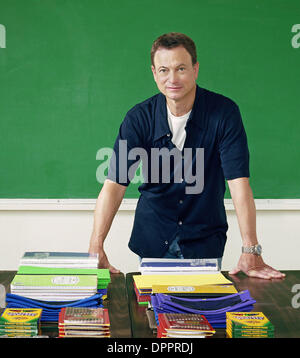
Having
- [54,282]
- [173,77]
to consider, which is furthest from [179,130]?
[54,282]

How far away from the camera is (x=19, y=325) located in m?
1.23

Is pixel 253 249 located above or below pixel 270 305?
above

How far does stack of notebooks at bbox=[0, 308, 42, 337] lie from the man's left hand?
3.04ft

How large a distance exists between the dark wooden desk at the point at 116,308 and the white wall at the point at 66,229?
4.16 ft

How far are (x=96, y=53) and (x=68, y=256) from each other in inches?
70.1

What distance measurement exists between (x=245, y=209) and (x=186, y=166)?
0.33m

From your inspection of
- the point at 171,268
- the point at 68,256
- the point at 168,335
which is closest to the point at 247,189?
the point at 171,268

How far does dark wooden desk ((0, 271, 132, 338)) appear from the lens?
132 centimetres

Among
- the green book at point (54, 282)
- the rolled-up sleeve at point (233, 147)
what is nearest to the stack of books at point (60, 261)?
the green book at point (54, 282)

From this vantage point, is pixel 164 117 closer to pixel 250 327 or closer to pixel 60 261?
pixel 60 261

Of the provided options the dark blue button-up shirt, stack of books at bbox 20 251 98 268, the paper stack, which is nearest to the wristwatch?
the paper stack

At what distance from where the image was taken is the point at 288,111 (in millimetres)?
3287

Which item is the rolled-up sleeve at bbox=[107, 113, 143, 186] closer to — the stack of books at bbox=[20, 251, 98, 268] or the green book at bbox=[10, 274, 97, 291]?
the stack of books at bbox=[20, 251, 98, 268]
